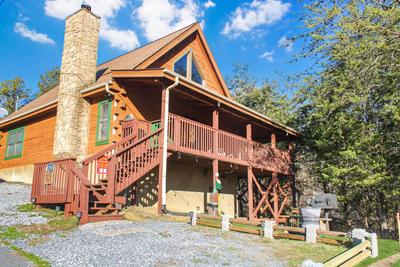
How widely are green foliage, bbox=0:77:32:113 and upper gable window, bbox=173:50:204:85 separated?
28966mm

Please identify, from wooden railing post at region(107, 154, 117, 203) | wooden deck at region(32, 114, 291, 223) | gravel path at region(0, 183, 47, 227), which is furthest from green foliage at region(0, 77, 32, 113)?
wooden railing post at region(107, 154, 117, 203)

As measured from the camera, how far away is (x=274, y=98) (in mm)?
28641

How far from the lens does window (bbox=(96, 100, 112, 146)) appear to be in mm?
12164

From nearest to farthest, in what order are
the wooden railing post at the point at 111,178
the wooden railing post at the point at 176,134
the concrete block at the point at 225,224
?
1. the wooden railing post at the point at 111,178
2. the concrete block at the point at 225,224
3. the wooden railing post at the point at 176,134

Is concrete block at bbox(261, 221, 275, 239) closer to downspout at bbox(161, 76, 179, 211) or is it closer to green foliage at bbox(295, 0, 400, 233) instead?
downspout at bbox(161, 76, 179, 211)

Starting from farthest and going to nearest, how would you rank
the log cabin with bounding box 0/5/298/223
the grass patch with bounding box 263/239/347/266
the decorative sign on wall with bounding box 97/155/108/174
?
the decorative sign on wall with bounding box 97/155/108/174, the log cabin with bounding box 0/5/298/223, the grass patch with bounding box 263/239/347/266

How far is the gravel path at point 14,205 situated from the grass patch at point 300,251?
549 cm

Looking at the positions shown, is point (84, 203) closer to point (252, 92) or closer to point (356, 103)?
point (356, 103)

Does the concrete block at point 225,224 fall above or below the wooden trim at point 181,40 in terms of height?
below

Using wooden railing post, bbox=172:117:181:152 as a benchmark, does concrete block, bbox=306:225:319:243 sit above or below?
below

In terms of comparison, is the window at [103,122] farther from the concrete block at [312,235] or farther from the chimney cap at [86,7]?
the concrete block at [312,235]

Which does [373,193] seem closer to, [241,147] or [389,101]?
[389,101]

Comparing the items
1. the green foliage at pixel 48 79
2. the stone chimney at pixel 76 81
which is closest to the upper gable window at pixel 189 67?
the stone chimney at pixel 76 81

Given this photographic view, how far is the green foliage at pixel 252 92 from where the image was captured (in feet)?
92.4
